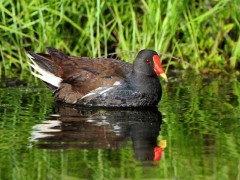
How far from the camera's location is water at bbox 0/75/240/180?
21.4 feet

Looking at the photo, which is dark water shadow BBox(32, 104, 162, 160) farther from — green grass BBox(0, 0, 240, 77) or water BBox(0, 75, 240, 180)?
green grass BBox(0, 0, 240, 77)

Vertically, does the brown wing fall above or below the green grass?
below

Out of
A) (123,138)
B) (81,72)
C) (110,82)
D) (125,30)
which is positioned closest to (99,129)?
(123,138)

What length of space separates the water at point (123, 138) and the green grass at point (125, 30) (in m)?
0.89

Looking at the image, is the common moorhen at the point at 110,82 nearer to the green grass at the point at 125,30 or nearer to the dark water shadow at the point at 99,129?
the dark water shadow at the point at 99,129

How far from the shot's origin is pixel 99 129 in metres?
8.09

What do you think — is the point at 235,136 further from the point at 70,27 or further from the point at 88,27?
the point at 70,27

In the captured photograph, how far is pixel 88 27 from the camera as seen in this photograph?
36.0 ft

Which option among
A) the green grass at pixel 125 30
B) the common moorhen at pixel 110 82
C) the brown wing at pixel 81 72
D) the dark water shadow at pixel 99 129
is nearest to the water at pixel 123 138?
the dark water shadow at pixel 99 129

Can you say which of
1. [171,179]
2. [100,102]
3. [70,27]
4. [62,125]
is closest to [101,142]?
[62,125]

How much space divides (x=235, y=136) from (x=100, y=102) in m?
2.24

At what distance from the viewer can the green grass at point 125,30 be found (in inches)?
426

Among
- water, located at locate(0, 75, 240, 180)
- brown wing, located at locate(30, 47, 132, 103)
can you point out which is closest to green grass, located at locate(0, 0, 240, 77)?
brown wing, located at locate(30, 47, 132, 103)

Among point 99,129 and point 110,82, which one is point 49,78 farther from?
point 99,129
